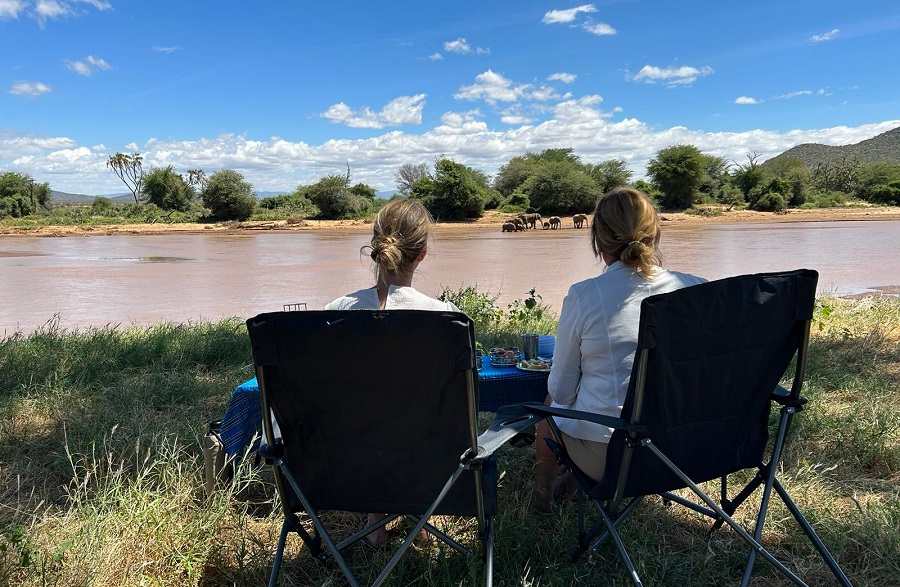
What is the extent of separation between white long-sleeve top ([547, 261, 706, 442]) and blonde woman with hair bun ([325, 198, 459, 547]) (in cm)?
50

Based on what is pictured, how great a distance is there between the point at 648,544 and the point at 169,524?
1.95 m

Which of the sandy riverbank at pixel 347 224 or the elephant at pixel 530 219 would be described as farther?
the sandy riverbank at pixel 347 224

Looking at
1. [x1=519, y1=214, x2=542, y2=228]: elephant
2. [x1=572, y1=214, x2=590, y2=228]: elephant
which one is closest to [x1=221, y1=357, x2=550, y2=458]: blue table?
[x1=519, y1=214, x2=542, y2=228]: elephant

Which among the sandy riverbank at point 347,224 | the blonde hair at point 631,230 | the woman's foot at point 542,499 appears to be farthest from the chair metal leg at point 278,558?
the sandy riverbank at point 347,224

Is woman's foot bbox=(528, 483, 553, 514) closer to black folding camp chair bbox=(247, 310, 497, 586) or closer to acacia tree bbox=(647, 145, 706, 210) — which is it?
black folding camp chair bbox=(247, 310, 497, 586)

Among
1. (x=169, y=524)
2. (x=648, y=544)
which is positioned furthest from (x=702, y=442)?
(x=169, y=524)

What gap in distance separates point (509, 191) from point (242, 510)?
53.6 meters

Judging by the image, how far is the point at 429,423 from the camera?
6.79 feet

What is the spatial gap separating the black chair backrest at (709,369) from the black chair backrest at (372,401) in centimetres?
57

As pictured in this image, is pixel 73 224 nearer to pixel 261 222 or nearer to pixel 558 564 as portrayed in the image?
pixel 261 222

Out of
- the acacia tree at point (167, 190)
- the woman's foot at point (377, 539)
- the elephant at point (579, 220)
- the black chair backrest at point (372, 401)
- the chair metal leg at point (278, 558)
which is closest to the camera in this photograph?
the black chair backrest at point (372, 401)

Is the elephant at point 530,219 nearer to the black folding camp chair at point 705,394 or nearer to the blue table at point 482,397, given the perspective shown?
the blue table at point 482,397

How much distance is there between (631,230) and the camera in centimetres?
250

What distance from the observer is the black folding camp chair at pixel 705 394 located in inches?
81.3
